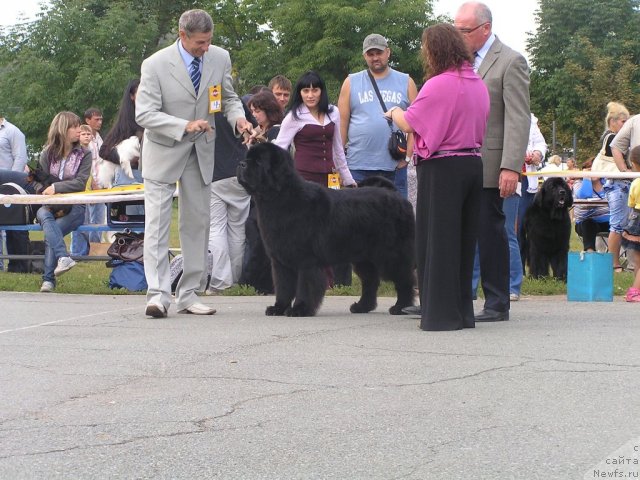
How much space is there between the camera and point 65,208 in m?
12.8

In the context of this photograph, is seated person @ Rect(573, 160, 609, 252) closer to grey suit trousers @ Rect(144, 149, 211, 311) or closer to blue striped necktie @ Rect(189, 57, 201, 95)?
grey suit trousers @ Rect(144, 149, 211, 311)

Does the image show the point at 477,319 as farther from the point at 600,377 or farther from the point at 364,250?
the point at 600,377

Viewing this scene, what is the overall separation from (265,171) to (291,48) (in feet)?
156

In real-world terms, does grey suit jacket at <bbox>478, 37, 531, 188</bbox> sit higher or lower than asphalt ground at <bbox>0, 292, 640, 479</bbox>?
higher

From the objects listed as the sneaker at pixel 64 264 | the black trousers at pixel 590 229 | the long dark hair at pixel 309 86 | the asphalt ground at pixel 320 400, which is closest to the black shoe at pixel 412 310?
the asphalt ground at pixel 320 400

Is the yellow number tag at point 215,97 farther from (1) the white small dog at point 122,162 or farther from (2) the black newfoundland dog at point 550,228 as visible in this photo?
(2) the black newfoundland dog at point 550,228

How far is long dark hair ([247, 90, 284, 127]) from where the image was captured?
11.5m

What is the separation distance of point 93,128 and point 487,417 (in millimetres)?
12005

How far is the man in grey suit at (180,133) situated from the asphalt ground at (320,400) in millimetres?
670

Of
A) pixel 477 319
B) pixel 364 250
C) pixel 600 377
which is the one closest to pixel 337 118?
pixel 364 250

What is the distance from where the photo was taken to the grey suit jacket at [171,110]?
28.9 feet

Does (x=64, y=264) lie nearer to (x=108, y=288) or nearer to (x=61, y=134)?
(x=108, y=288)

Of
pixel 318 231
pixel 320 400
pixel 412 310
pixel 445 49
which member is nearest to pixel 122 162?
pixel 318 231

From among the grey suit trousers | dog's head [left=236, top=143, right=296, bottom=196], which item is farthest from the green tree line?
dog's head [left=236, top=143, right=296, bottom=196]
